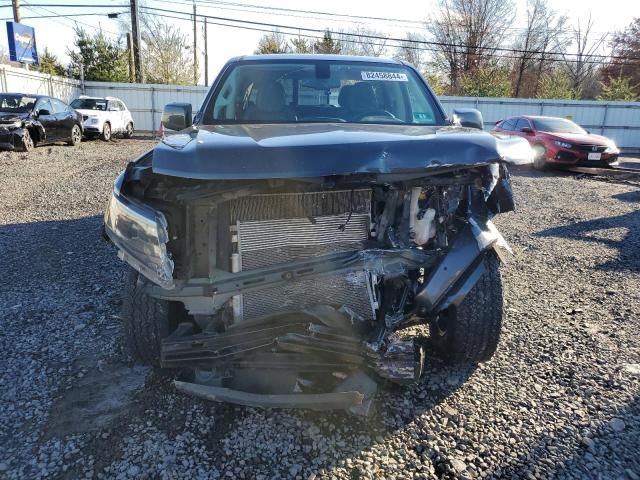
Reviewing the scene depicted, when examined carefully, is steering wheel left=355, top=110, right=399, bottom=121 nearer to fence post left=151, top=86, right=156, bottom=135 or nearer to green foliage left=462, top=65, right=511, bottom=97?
fence post left=151, top=86, right=156, bottom=135

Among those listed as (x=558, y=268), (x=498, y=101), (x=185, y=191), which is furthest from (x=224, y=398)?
(x=498, y=101)

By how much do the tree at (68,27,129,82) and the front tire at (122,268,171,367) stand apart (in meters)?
32.0

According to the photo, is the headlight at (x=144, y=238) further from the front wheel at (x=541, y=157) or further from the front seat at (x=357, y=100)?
the front wheel at (x=541, y=157)

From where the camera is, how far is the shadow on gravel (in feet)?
16.5

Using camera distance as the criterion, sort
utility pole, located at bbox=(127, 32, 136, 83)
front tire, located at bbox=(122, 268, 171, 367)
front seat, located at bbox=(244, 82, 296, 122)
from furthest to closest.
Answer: utility pole, located at bbox=(127, 32, 136, 83) < front seat, located at bbox=(244, 82, 296, 122) < front tire, located at bbox=(122, 268, 171, 367)

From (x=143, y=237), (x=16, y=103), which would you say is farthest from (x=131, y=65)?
(x=143, y=237)

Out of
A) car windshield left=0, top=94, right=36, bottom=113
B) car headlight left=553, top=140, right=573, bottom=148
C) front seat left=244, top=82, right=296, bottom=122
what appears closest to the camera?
front seat left=244, top=82, right=296, bottom=122

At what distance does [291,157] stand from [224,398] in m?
1.12

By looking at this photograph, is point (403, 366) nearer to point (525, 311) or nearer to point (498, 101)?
point (525, 311)

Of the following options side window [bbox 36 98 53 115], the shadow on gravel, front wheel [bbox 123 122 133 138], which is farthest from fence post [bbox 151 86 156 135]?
the shadow on gravel

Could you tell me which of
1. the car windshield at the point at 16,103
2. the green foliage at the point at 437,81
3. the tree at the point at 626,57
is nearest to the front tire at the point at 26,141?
the car windshield at the point at 16,103

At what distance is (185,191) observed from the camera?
2.19 meters

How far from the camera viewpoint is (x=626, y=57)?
38531mm

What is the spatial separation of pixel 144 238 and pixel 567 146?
40.3 feet
